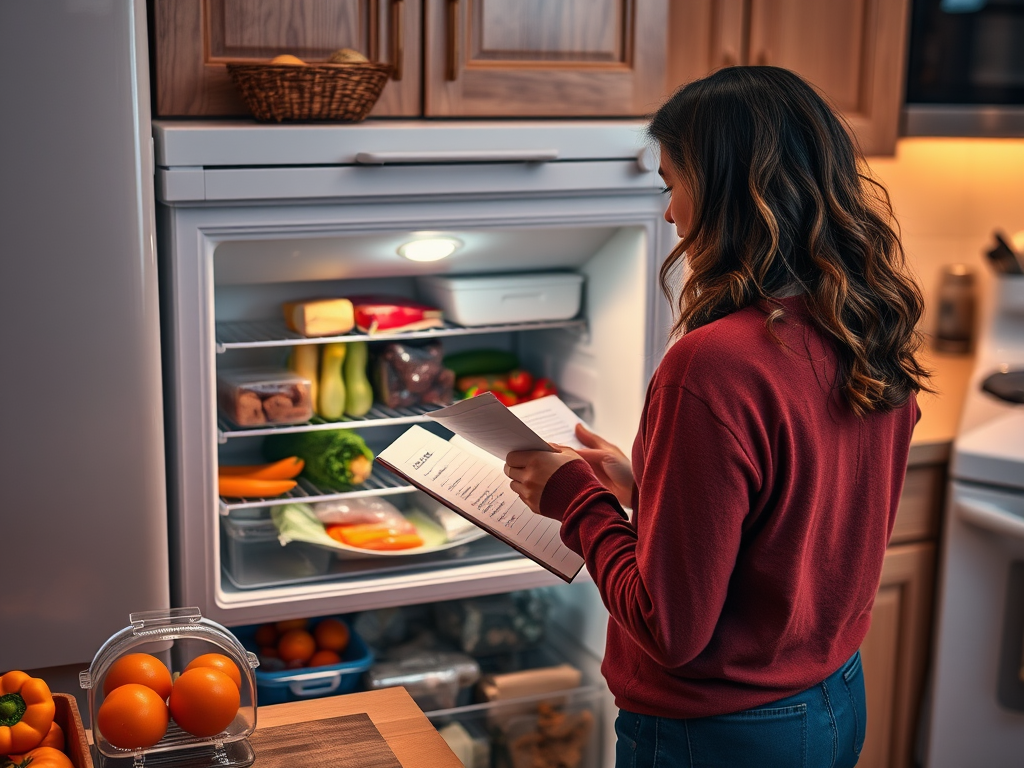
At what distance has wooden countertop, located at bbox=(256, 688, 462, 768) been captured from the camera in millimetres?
1191

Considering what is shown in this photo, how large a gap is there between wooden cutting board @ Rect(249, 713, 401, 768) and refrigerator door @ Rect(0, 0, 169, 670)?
360 millimetres

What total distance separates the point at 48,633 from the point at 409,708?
493 mm

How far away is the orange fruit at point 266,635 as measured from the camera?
6.14ft

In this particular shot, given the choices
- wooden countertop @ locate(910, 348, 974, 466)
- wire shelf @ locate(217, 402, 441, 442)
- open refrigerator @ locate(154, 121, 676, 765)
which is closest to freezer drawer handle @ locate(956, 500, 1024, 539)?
wooden countertop @ locate(910, 348, 974, 466)

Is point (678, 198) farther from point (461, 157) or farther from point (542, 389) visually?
point (542, 389)

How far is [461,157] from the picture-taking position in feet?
5.06

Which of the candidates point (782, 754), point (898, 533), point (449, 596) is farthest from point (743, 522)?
point (898, 533)

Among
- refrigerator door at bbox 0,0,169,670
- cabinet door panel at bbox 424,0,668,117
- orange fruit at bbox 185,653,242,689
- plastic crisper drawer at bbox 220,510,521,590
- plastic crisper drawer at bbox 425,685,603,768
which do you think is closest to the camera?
orange fruit at bbox 185,653,242,689

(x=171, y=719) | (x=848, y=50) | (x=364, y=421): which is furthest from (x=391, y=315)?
(x=848, y=50)

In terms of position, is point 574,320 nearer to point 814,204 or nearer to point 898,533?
point 898,533

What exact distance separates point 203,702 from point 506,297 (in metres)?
0.94

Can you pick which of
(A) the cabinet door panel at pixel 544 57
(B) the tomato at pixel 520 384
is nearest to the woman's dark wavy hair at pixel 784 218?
(A) the cabinet door panel at pixel 544 57

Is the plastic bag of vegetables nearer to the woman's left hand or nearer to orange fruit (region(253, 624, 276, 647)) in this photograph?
orange fruit (region(253, 624, 276, 647))

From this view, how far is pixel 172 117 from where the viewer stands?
1.51 m
